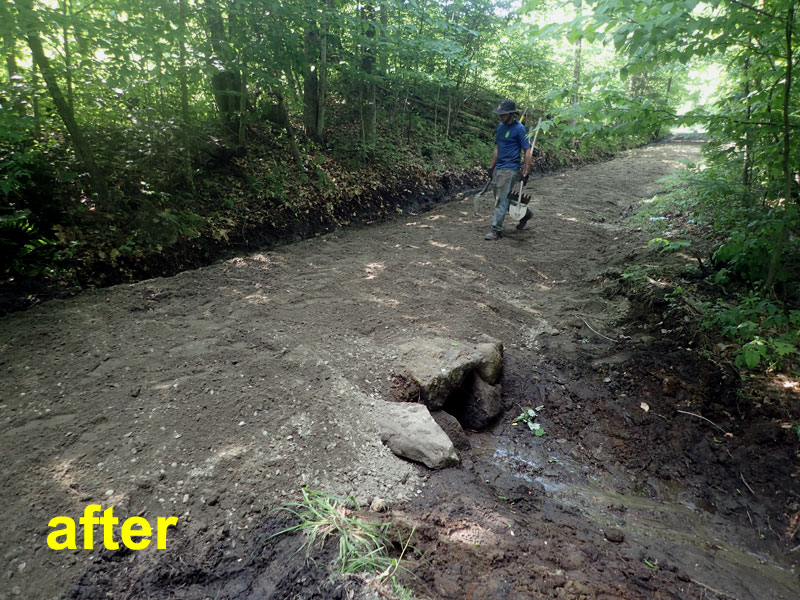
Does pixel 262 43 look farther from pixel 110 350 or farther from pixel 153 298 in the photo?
pixel 110 350

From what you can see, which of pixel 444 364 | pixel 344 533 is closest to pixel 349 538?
pixel 344 533

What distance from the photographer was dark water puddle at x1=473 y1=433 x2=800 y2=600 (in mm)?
2301

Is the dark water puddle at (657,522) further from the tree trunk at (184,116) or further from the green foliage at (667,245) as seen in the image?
the tree trunk at (184,116)

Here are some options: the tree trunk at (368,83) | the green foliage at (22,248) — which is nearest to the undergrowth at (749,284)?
the tree trunk at (368,83)

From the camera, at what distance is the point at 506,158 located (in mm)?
6906

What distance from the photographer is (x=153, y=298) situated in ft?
14.7

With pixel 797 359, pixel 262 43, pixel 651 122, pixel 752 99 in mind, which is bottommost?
pixel 797 359

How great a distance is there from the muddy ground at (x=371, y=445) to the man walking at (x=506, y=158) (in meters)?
2.42

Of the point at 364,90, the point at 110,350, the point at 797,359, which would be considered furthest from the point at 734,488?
the point at 364,90

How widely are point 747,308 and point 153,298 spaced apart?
631 cm

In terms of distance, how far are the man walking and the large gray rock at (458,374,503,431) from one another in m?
4.24

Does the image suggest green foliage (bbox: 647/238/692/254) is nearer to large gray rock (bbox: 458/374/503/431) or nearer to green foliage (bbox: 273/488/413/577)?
large gray rock (bbox: 458/374/503/431)

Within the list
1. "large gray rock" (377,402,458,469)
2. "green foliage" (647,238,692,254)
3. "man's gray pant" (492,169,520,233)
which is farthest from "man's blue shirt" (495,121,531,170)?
"large gray rock" (377,402,458,469)

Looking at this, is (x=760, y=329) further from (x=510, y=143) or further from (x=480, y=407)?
(x=510, y=143)
